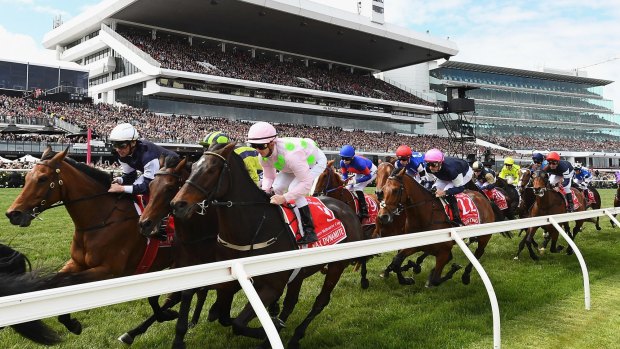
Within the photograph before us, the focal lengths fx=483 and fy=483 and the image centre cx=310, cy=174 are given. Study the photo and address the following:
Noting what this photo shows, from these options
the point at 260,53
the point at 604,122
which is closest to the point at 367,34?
the point at 260,53

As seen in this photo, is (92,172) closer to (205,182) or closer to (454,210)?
(205,182)

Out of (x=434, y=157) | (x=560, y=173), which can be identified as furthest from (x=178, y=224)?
(x=560, y=173)

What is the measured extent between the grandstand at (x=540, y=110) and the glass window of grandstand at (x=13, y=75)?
46.8m

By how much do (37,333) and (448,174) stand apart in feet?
16.1

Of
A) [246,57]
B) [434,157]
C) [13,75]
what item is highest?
[246,57]

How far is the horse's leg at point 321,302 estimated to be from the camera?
12.1 feet

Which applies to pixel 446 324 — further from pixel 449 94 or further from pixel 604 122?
pixel 604 122

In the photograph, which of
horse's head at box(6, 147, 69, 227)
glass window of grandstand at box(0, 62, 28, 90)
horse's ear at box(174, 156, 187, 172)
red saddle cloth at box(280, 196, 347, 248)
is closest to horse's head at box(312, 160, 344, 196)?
red saddle cloth at box(280, 196, 347, 248)

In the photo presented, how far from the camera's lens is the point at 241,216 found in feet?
11.6

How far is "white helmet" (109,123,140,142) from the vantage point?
4.06 meters

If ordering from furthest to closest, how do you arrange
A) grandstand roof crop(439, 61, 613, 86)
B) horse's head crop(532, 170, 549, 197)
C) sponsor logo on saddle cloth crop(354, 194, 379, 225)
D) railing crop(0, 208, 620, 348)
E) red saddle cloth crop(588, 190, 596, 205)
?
grandstand roof crop(439, 61, 613, 86)
red saddle cloth crop(588, 190, 596, 205)
horse's head crop(532, 170, 549, 197)
sponsor logo on saddle cloth crop(354, 194, 379, 225)
railing crop(0, 208, 620, 348)

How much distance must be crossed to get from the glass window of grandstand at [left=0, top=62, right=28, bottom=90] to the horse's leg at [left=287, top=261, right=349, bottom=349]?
133 feet

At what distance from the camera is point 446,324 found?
4203mm

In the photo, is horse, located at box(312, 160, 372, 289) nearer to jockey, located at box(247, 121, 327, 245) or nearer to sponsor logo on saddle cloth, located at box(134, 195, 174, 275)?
jockey, located at box(247, 121, 327, 245)
